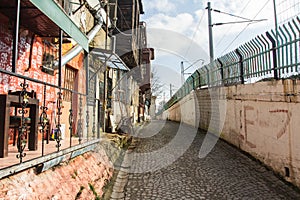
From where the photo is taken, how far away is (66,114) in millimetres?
6273

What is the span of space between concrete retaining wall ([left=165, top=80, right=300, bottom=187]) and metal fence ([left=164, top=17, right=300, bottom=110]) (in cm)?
34

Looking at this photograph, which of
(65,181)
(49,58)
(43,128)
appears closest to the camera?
(43,128)

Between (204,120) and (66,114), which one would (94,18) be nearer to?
(66,114)

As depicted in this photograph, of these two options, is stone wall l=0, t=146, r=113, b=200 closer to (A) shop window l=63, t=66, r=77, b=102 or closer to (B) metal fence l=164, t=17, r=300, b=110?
(A) shop window l=63, t=66, r=77, b=102

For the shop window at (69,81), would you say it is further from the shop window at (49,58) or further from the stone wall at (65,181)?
the stone wall at (65,181)

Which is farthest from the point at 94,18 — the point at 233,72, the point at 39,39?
the point at 233,72

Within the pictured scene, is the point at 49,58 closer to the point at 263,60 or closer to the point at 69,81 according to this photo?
the point at 69,81

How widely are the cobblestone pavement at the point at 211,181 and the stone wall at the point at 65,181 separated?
2.31ft

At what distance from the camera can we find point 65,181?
3.35 metres

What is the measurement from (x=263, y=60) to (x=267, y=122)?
5.71ft


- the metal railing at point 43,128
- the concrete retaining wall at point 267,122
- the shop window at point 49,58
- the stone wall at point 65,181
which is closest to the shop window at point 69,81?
the metal railing at point 43,128

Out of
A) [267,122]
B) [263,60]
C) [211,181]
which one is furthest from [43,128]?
[263,60]

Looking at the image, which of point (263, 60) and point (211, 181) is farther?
point (263, 60)

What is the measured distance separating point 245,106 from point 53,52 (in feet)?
17.6
